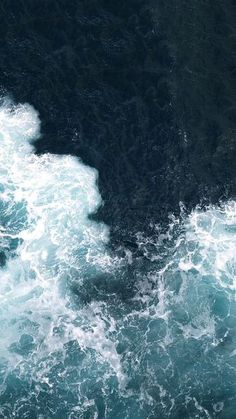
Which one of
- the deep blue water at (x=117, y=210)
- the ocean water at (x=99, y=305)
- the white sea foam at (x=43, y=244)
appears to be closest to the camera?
the ocean water at (x=99, y=305)

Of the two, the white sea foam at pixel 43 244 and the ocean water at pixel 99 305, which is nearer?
the ocean water at pixel 99 305

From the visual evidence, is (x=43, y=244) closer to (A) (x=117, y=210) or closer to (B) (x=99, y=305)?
(A) (x=117, y=210)

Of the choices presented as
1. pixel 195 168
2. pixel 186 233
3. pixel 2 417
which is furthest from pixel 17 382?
pixel 195 168

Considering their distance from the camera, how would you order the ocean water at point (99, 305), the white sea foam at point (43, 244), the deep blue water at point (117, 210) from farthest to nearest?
the white sea foam at point (43, 244) → the deep blue water at point (117, 210) → the ocean water at point (99, 305)

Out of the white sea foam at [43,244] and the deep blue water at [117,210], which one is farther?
the white sea foam at [43,244]

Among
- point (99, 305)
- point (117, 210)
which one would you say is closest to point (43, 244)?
point (117, 210)
